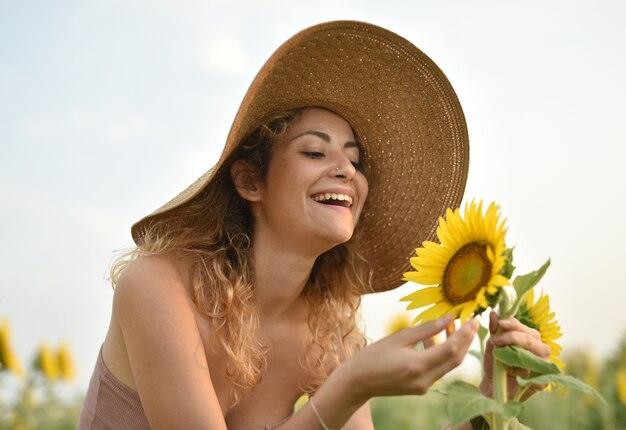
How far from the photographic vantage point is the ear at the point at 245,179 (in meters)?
2.83

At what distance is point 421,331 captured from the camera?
1795 millimetres

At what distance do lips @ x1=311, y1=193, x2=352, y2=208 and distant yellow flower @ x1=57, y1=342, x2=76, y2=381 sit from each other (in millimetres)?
3366

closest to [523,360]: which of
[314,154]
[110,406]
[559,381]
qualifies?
[559,381]

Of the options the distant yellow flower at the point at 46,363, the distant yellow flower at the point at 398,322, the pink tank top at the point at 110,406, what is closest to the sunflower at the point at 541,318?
the pink tank top at the point at 110,406

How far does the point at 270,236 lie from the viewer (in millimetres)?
2830

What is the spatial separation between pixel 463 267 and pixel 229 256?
1338 mm

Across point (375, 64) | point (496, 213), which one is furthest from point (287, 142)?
point (496, 213)

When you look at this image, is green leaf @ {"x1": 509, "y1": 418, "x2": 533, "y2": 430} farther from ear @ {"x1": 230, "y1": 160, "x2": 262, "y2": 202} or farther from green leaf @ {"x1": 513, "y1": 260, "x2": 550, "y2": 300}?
ear @ {"x1": 230, "y1": 160, "x2": 262, "y2": 202}

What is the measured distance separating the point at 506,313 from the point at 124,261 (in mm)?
1673

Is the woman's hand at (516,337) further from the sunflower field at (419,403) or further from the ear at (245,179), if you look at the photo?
the sunflower field at (419,403)

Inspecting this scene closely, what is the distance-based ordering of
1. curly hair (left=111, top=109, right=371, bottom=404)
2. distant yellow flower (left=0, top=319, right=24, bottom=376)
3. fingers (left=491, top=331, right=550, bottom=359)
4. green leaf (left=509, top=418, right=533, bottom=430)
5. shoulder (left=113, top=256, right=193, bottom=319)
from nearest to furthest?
fingers (left=491, top=331, right=550, bottom=359)
green leaf (left=509, top=418, right=533, bottom=430)
shoulder (left=113, top=256, right=193, bottom=319)
curly hair (left=111, top=109, right=371, bottom=404)
distant yellow flower (left=0, top=319, right=24, bottom=376)

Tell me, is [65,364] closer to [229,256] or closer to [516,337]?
[229,256]

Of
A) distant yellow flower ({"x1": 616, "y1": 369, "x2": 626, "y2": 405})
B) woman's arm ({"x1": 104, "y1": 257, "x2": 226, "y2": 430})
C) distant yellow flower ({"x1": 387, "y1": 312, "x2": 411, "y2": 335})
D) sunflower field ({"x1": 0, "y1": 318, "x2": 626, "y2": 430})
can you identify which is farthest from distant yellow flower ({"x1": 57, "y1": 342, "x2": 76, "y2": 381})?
distant yellow flower ({"x1": 616, "y1": 369, "x2": 626, "y2": 405})

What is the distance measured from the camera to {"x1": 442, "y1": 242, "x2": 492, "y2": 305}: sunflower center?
67.4 inches
